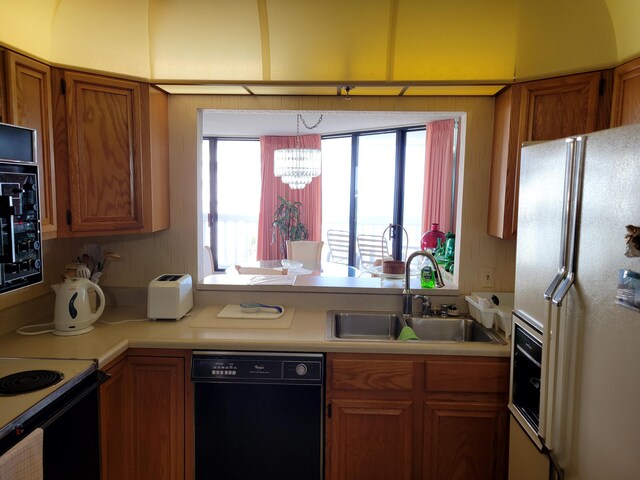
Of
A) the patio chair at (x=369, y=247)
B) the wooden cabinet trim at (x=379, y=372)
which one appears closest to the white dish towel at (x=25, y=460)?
the wooden cabinet trim at (x=379, y=372)

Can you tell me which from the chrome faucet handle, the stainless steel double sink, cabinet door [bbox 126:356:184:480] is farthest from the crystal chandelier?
cabinet door [bbox 126:356:184:480]

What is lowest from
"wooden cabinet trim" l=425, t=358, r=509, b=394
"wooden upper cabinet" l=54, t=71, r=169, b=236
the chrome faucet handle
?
"wooden cabinet trim" l=425, t=358, r=509, b=394

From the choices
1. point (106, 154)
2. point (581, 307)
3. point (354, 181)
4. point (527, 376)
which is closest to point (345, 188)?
point (354, 181)

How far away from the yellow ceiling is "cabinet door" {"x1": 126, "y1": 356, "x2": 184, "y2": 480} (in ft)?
4.54

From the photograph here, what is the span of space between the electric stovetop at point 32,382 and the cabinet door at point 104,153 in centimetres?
66

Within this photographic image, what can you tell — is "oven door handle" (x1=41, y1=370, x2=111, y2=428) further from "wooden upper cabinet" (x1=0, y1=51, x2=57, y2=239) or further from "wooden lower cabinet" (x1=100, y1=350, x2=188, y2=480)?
"wooden upper cabinet" (x1=0, y1=51, x2=57, y2=239)

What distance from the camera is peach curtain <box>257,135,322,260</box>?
22.1 ft

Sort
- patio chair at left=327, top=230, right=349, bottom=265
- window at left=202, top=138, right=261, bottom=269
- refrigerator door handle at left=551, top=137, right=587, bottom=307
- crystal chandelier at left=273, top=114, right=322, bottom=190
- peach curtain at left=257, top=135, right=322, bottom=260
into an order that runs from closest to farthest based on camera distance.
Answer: refrigerator door handle at left=551, top=137, right=587, bottom=307 < crystal chandelier at left=273, top=114, right=322, bottom=190 < patio chair at left=327, top=230, right=349, bottom=265 < peach curtain at left=257, top=135, right=322, bottom=260 < window at left=202, top=138, right=261, bottom=269

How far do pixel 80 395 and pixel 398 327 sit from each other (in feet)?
5.12

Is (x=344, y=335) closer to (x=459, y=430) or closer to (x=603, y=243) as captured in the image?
(x=459, y=430)

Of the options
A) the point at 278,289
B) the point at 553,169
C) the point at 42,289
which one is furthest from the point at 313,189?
the point at 553,169

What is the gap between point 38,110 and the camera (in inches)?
73.7

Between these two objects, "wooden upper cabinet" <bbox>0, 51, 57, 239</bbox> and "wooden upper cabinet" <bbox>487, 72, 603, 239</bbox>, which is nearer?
"wooden upper cabinet" <bbox>0, 51, 57, 239</bbox>

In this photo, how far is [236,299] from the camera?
259 centimetres
